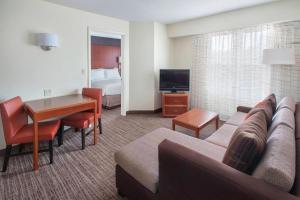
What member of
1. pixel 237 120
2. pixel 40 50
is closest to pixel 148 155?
pixel 237 120

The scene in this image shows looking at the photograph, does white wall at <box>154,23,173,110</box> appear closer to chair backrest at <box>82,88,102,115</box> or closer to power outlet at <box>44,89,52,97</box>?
chair backrest at <box>82,88,102,115</box>

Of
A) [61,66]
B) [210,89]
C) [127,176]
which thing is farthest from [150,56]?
[127,176]

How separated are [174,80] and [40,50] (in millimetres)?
2976

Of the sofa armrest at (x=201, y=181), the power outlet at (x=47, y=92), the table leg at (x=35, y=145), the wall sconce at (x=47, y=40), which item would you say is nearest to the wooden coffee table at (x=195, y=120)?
A: the sofa armrest at (x=201, y=181)

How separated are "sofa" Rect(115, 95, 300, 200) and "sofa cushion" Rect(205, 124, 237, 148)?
15cm

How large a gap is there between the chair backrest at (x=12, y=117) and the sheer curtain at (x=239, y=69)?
12.3 feet

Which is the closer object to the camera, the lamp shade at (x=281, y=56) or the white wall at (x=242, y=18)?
the lamp shade at (x=281, y=56)

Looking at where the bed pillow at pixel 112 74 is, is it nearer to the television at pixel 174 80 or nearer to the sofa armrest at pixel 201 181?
the television at pixel 174 80

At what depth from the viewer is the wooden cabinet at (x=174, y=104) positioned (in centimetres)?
469

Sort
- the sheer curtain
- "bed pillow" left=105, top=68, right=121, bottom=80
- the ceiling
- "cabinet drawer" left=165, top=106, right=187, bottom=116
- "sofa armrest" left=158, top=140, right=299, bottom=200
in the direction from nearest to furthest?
"sofa armrest" left=158, top=140, right=299, bottom=200
the ceiling
the sheer curtain
"cabinet drawer" left=165, top=106, right=187, bottom=116
"bed pillow" left=105, top=68, right=121, bottom=80

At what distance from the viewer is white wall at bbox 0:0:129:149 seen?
9.20ft

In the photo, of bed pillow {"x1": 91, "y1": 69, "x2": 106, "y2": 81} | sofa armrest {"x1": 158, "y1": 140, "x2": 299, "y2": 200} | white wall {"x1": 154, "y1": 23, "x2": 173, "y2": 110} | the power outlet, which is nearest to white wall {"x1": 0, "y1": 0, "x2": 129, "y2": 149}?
the power outlet

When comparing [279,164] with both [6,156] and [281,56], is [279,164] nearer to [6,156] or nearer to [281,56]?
[281,56]

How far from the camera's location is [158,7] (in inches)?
140
